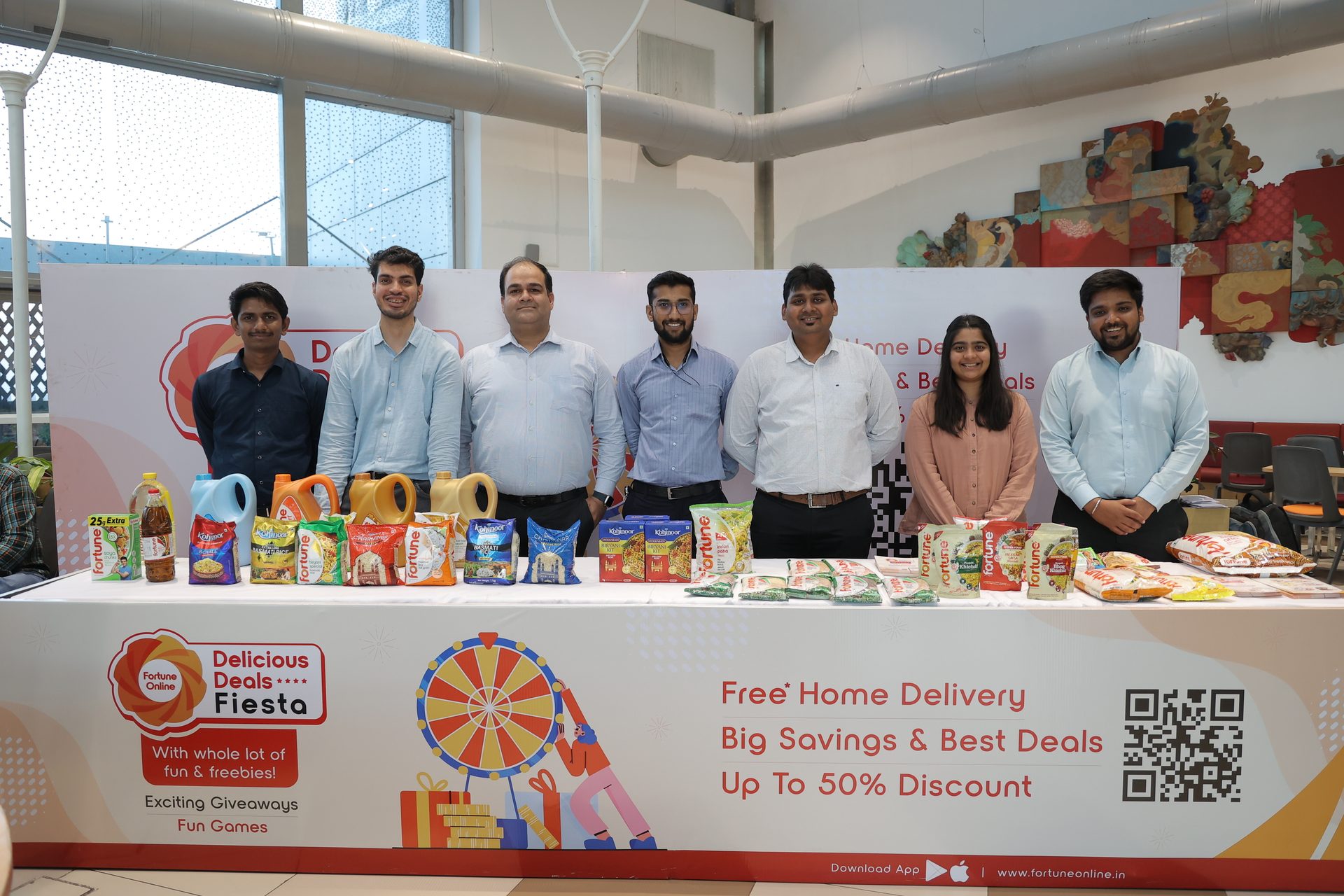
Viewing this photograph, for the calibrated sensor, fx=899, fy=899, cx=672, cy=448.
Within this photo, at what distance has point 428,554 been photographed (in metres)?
2.38

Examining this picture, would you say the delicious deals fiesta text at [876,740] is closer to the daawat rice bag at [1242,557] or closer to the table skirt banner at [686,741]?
the table skirt banner at [686,741]

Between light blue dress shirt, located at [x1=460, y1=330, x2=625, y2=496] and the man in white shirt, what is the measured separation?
530 mm

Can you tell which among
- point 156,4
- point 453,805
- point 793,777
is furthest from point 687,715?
point 156,4

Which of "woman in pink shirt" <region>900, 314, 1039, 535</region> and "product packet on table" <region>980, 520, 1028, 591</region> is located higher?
"woman in pink shirt" <region>900, 314, 1039, 535</region>

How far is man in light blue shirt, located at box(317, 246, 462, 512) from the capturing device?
10.4 feet

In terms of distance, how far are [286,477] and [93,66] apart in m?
5.42

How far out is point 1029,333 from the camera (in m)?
3.86

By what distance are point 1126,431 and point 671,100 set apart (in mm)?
6031

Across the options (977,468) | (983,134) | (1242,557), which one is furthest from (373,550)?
(983,134)

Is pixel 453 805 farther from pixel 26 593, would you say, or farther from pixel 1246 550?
pixel 1246 550

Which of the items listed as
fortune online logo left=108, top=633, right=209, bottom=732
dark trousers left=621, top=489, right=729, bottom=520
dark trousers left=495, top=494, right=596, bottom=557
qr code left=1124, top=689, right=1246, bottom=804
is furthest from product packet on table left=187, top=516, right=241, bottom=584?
qr code left=1124, top=689, right=1246, bottom=804

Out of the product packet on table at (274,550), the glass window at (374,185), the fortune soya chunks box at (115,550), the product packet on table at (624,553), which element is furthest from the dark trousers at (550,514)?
the glass window at (374,185)

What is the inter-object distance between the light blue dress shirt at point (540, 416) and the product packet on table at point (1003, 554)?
4.70ft

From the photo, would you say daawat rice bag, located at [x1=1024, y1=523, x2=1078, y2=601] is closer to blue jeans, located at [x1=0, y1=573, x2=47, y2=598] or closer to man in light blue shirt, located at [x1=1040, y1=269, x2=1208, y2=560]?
man in light blue shirt, located at [x1=1040, y1=269, x2=1208, y2=560]
